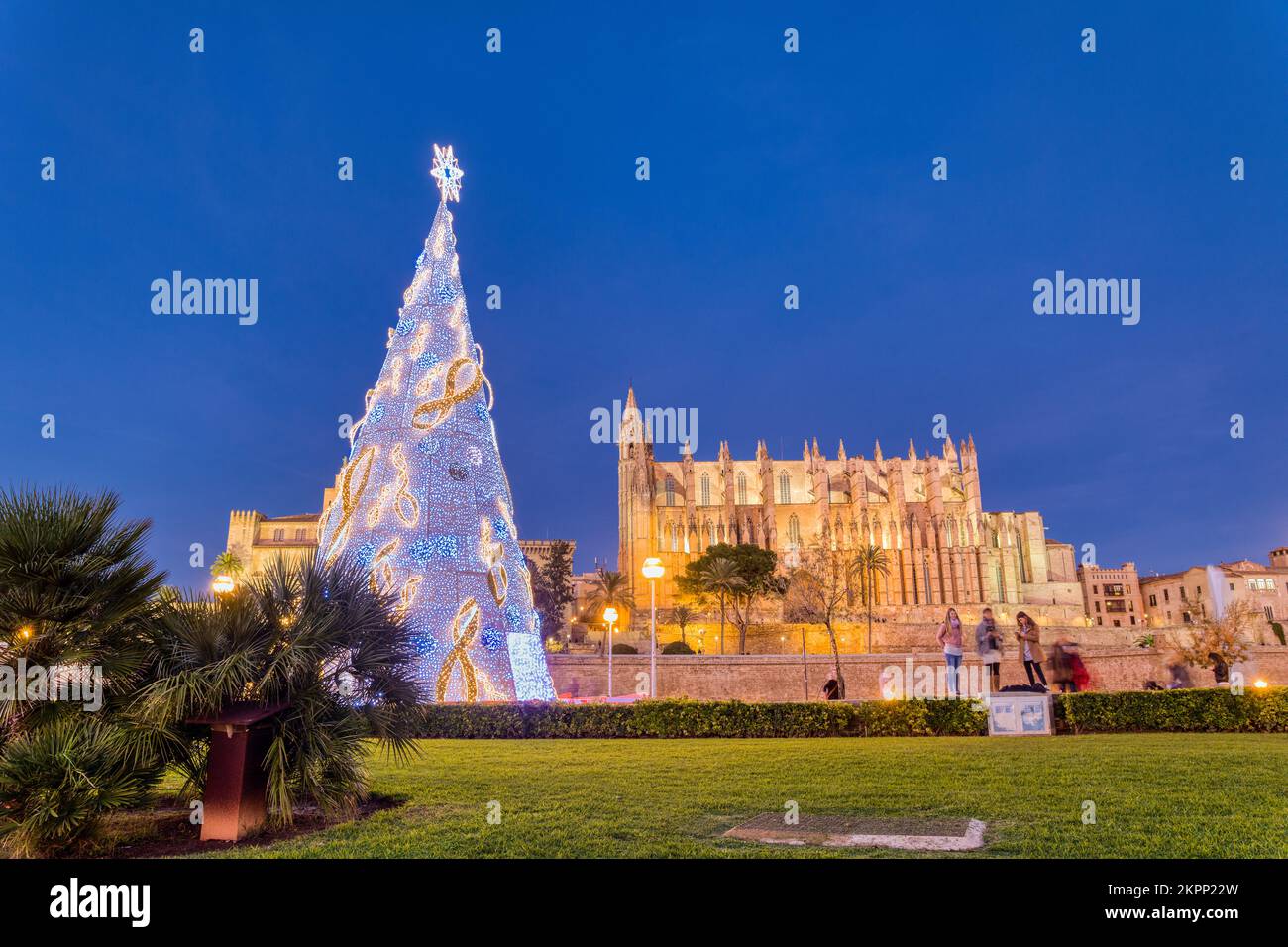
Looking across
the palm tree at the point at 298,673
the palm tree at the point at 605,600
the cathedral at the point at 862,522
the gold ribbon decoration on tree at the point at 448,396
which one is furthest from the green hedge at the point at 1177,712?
the cathedral at the point at 862,522

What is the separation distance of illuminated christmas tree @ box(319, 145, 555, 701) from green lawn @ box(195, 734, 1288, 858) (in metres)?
4.27

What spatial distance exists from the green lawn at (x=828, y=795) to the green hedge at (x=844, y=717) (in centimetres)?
152

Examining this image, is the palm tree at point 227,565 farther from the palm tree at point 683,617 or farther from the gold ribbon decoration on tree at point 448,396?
the gold ribbon decoration on tree at point 448,396

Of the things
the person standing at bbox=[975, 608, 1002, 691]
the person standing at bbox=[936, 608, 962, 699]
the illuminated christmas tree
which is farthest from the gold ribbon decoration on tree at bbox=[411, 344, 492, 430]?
the person standing at bbox=[975, 608, 1002, 691]

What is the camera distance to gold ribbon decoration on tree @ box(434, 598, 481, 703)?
612 inches

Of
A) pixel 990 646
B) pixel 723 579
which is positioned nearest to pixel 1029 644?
pixel 990 646

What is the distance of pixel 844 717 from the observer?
44.9 feet

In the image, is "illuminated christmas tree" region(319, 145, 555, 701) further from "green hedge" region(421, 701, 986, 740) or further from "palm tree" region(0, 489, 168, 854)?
"palm tree" region(0, 489, 168, 854)

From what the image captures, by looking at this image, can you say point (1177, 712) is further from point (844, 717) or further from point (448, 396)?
point (448, 396)

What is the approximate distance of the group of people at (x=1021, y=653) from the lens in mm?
13281

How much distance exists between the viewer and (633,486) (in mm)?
78062
